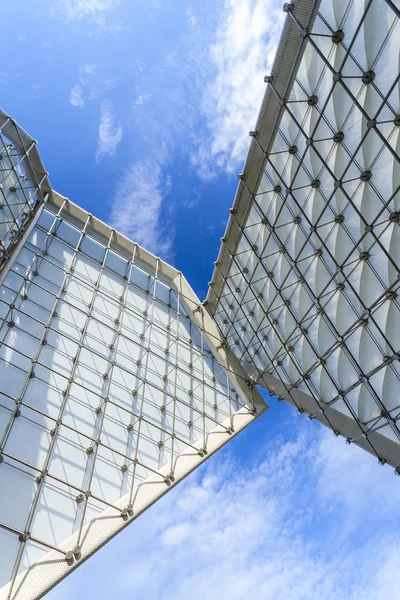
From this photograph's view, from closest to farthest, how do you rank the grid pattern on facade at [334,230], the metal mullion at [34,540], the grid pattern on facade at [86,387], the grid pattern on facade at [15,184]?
the grid pattern on facade at [334,230] < the metal mullion at [34,540] < the grid pattern on facade at [86,387] < the grid pattern on facade at [15,184]

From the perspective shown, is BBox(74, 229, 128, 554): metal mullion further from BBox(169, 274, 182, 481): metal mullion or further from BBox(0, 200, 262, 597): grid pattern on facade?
BBox(169, 274, 182, 481): metal mullion

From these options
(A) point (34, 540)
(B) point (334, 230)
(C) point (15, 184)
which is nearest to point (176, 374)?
(A) point (34, 540)

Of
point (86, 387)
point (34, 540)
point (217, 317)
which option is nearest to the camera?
point (34, 540)

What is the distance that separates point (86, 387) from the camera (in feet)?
69.9

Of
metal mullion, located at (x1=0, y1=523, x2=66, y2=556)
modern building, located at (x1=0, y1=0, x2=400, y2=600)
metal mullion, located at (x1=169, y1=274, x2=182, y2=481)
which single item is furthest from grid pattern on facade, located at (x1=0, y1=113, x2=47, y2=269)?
metal mullion, located at (x1=0, y1=523, x2=66, y2=556)

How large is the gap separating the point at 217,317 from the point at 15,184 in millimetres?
16405

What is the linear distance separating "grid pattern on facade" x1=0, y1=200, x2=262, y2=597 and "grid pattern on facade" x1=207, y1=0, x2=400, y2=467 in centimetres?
596

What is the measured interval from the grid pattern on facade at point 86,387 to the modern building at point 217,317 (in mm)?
86

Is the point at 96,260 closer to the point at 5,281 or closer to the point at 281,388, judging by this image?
the point at 5,281

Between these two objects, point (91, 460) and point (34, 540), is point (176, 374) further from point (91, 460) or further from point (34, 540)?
point (34, 540)

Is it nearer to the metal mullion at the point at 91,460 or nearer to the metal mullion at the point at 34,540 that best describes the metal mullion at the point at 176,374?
the metal mullion at the point at 91,460

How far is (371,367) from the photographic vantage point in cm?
1997

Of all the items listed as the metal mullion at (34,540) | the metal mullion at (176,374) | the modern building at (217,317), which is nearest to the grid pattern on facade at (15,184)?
the modern building at (217,317)

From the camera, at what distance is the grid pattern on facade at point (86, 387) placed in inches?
654
